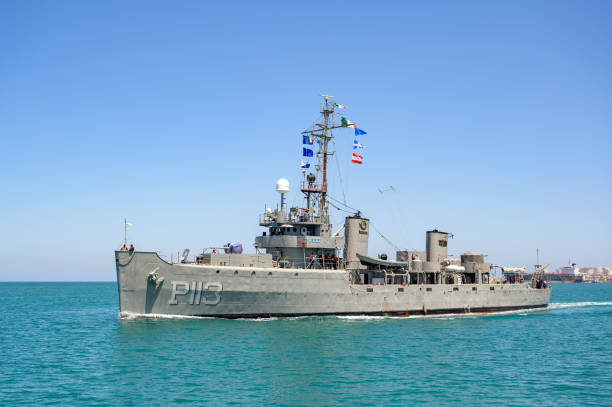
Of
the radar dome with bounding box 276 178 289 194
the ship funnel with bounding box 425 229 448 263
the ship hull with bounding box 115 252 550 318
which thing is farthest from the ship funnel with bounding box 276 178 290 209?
the ship funnel with bounding box 425 229 448 263

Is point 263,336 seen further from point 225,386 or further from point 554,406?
point 554,406

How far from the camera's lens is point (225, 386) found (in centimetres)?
1847

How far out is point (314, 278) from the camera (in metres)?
34.0

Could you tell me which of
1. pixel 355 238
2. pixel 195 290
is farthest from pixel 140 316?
pixel 355 238

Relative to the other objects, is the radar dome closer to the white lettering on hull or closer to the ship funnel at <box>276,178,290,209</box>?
the ship funnel at <box>276,178,290,209</box>

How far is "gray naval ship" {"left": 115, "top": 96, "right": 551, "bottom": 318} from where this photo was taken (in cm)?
3120

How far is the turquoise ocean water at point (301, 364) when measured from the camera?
17.8 m

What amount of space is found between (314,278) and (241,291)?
5017mm

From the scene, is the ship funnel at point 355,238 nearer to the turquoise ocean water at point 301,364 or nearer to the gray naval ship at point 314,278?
the gray naval ship at point 314,278

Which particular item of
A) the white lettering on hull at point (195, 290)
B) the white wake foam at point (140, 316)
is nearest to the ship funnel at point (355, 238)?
the white lettering on hull at point (195, 290)

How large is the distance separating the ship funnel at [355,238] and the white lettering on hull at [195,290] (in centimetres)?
1066

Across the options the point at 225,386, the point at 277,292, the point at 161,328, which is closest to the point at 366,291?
the point at 277,292

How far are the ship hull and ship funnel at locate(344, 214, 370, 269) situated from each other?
8.70ft

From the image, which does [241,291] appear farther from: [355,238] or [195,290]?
[355,238]
